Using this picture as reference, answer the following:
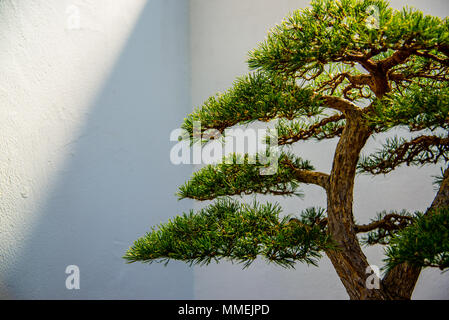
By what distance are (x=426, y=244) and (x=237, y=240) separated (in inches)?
13.4

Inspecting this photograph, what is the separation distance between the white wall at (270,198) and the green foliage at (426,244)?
5.00 ft

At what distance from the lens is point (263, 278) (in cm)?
231

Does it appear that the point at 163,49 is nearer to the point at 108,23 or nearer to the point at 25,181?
the point at 108,23

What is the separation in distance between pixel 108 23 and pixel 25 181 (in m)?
0.86

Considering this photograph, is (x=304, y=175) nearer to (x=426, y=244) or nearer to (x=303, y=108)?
(x=303, y=108)

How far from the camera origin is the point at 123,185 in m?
1.89

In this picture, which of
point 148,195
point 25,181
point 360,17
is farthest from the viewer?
point 148,195

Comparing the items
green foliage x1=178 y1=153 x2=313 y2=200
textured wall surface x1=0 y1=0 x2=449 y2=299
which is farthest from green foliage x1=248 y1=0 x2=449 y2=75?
textured wall surface x1=0 y1=0 x2=449 y2=299

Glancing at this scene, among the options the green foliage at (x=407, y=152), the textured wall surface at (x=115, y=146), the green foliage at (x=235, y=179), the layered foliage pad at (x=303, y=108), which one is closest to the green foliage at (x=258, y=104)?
the layered foliage pad at (x=303, y=108)

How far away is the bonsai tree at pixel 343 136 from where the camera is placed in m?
0.69

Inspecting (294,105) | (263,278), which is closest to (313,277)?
(263,278)

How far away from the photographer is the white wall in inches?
82.4

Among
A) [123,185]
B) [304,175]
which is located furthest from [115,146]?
[304,175]

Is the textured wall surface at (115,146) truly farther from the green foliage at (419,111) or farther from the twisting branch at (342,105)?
the green foliage at (419,111)
